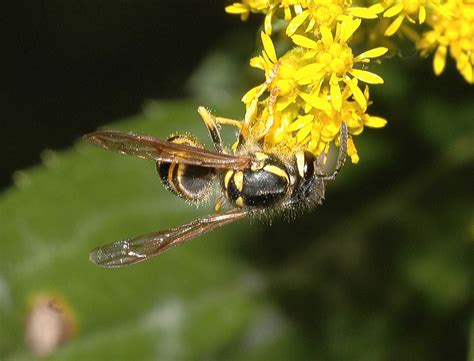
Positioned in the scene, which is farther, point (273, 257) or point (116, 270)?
point (273, 257)

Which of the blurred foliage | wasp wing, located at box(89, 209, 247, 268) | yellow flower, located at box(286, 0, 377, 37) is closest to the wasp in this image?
wasp wing, located at box(89, 209, 247, 268)

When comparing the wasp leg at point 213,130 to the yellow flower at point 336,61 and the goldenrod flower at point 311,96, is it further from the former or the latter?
the yellow flower at point 336,61

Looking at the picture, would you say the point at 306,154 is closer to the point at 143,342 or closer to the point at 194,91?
the point at 143,342

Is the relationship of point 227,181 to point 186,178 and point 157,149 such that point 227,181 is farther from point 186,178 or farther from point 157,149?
point 157,149

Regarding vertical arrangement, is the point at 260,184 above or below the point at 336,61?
below

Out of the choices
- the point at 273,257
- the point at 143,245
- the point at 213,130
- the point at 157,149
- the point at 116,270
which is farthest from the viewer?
the point at 273,257

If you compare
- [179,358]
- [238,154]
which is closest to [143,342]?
[179,358]

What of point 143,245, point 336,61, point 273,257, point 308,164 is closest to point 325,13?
point 336,61
